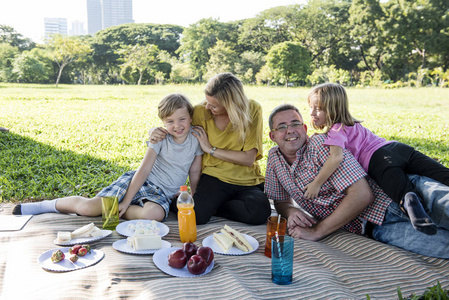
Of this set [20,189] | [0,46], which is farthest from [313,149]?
[0,46]

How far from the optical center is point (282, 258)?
2.17 meters

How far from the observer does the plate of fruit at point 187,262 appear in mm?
2229

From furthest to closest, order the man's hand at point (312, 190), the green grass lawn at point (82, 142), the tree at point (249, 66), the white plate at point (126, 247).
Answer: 1. the tree at point (249, 66)
2. the green grass lawn at point (82, 142)
3. the man's hand at point (312, 190)
4. the white plate at point (126, 247)

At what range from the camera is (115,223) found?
3002 mm

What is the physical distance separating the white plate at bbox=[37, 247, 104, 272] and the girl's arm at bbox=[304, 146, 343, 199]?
5.40ft

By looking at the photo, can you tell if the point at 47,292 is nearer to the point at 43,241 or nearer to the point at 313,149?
the point at 43,241

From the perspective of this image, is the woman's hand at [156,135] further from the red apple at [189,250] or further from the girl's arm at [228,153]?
the red apple at [189,250]

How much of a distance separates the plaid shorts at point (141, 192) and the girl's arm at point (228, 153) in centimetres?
57

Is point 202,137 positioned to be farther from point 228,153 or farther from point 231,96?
point 231,96

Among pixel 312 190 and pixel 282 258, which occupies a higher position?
pixel 312 190

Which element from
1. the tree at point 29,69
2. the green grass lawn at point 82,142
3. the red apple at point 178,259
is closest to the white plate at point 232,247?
the red apple at point 178,259

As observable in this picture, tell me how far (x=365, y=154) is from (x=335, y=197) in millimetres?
443

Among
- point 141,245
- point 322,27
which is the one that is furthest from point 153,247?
point 322,27

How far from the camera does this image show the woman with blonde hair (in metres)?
3.27
